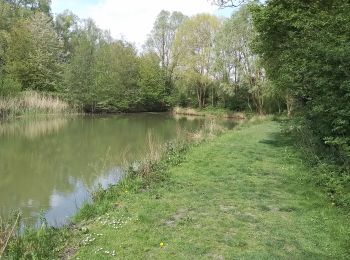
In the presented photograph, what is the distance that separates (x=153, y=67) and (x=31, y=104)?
19.4 metres

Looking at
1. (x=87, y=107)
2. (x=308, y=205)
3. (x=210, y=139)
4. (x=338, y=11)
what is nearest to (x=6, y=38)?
(x=87, y=107)

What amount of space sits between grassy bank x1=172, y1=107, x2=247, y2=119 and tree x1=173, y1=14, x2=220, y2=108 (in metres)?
3.03

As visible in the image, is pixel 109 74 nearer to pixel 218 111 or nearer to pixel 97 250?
pixel 218 111

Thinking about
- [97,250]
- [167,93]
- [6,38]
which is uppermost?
[6,38]

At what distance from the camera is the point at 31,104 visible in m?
33.5

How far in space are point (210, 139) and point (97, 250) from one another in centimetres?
1311

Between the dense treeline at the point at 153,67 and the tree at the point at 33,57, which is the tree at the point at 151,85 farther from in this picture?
the tree at the point at 33,57

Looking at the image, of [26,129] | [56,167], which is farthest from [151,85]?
[56,167]

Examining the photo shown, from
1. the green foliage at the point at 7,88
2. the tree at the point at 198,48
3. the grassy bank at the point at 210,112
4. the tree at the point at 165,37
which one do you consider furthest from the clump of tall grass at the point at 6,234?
the tree at the point at 165,37

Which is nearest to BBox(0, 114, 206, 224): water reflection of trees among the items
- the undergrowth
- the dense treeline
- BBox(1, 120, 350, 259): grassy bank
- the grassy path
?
BBox(1, 120, 350, 259): grassy bank

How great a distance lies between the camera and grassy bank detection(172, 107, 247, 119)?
41.9 meters

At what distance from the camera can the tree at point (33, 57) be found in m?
41.4

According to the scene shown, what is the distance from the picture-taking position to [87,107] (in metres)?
43.6

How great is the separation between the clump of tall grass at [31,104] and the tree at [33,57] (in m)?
4.35
